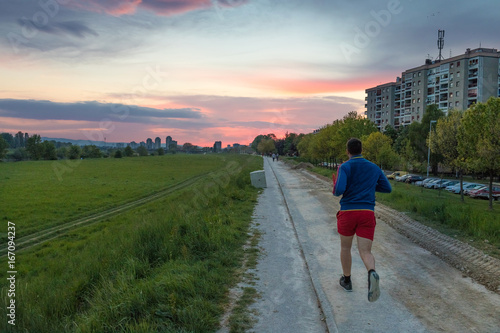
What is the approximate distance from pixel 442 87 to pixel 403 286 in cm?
8685

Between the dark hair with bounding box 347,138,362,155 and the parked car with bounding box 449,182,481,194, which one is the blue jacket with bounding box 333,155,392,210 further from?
the parked car with bounding box 449,182,481,194

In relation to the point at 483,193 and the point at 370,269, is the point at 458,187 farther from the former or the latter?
the point at 370,269

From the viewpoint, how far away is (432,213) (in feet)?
34.6

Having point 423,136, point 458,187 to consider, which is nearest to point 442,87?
point 423,136

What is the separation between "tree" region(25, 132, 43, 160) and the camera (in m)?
94.3

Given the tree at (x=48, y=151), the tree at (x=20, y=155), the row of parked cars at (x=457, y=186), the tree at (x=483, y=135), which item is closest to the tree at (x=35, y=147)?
the tree at (x=48, y=151)

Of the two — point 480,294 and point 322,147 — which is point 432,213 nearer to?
point 480,294

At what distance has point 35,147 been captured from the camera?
94.5 m

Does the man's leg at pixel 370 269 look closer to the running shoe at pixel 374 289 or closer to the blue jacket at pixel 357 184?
the running shoe at pixel 374 289

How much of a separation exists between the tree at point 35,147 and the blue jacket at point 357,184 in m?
109

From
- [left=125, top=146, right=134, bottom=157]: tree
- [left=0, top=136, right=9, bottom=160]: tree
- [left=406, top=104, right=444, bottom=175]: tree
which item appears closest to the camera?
[left=406, top=104, right=444, bottom=175]: tree

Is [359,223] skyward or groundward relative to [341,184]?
groundward

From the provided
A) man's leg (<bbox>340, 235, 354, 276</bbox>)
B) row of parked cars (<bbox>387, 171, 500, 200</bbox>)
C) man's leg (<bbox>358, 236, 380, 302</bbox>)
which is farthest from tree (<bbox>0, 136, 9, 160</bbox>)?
man's leg (<bbox>358, 236, 380, 302</bbox>)

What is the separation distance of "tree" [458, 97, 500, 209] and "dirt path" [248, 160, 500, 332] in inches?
589
